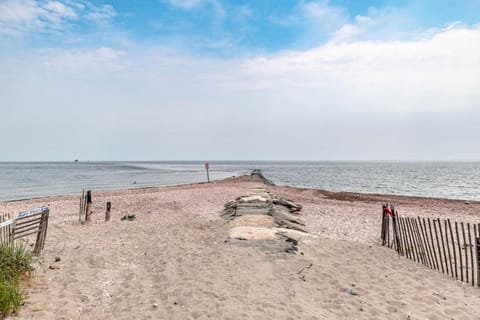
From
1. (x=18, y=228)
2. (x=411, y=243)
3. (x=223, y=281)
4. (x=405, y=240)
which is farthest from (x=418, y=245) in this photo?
(x=18, y=228)

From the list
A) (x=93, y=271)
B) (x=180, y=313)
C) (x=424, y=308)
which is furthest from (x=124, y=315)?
(x=424, y=308)

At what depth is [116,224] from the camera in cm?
1395

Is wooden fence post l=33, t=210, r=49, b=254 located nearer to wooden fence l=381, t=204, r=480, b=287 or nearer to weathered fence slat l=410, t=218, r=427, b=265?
wooden fence l=381, t=204, r=480, b=287

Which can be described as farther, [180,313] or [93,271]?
[93,271]

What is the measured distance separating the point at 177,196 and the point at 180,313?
19.7 m

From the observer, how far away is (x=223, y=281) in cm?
720

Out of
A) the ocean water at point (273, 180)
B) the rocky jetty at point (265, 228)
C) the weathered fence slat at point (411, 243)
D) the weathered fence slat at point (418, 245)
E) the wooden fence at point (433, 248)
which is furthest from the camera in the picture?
the ocean water at point (273, 180)

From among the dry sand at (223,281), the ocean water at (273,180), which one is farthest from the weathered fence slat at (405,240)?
the ocean water at (273,180)

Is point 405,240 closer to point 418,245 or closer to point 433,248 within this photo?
point 418,245

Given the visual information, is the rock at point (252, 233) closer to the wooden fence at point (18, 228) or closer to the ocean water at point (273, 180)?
the wooden fence at point (18, 228)

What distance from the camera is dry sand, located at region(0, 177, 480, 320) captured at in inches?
230

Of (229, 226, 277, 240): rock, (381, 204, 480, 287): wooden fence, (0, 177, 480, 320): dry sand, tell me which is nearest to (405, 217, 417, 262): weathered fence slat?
(381, 204, 480, 287): wooden fence

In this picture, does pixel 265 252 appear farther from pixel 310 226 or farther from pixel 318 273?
pixel 310 226

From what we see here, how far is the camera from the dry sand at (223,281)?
19.1 feet
